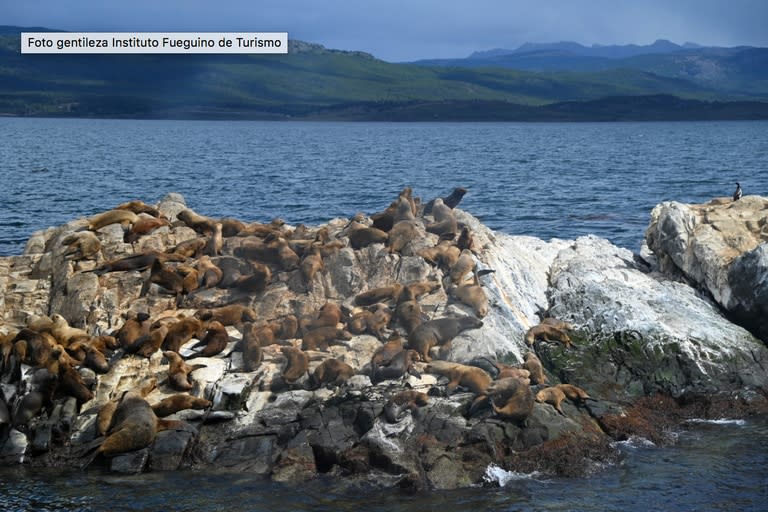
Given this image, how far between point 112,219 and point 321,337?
7.57m

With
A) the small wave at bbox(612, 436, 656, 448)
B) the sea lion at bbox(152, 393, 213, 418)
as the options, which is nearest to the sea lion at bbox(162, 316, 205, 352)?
the sea lion at bbox(152, 393, 213, 418)

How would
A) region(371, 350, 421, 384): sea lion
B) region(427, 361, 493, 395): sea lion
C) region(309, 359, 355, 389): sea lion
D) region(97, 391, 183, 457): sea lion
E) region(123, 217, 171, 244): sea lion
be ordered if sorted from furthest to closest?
1. region(123, 217, 171, 244): sea lion
2. region(371, 350, 421, 384): sea lion
3. region(309, 359, 355, 389): sea lion
4. region(427, 361, 493, 395): sea lion
5. region(97, 391, 183, 457): sea lion

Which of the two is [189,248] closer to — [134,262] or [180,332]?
[134,262]

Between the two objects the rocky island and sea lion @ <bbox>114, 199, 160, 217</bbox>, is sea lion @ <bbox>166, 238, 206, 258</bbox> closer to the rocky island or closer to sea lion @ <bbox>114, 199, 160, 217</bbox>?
the rocky island

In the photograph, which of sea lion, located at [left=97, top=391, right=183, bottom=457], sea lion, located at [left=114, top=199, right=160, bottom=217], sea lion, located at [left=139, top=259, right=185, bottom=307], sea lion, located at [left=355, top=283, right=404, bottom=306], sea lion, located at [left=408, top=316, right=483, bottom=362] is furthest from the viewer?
sea lion, located at [left=114, top=199, right=160, bottom=217]

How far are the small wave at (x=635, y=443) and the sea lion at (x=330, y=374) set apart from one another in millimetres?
5007

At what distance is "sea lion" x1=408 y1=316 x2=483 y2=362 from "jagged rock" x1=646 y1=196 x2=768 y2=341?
6868mm

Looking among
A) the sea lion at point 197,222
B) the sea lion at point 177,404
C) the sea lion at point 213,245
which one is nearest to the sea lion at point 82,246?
the sea lion at point 213,245

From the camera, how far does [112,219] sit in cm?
2278

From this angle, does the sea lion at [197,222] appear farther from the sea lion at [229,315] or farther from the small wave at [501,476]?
the small wave at [501,476]

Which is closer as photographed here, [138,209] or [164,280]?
[164,280]

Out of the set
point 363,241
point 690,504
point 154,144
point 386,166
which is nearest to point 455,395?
point 690,504

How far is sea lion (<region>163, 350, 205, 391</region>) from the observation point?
16844mm

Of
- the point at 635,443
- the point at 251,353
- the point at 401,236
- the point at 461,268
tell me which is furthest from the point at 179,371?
the point at 635,443
